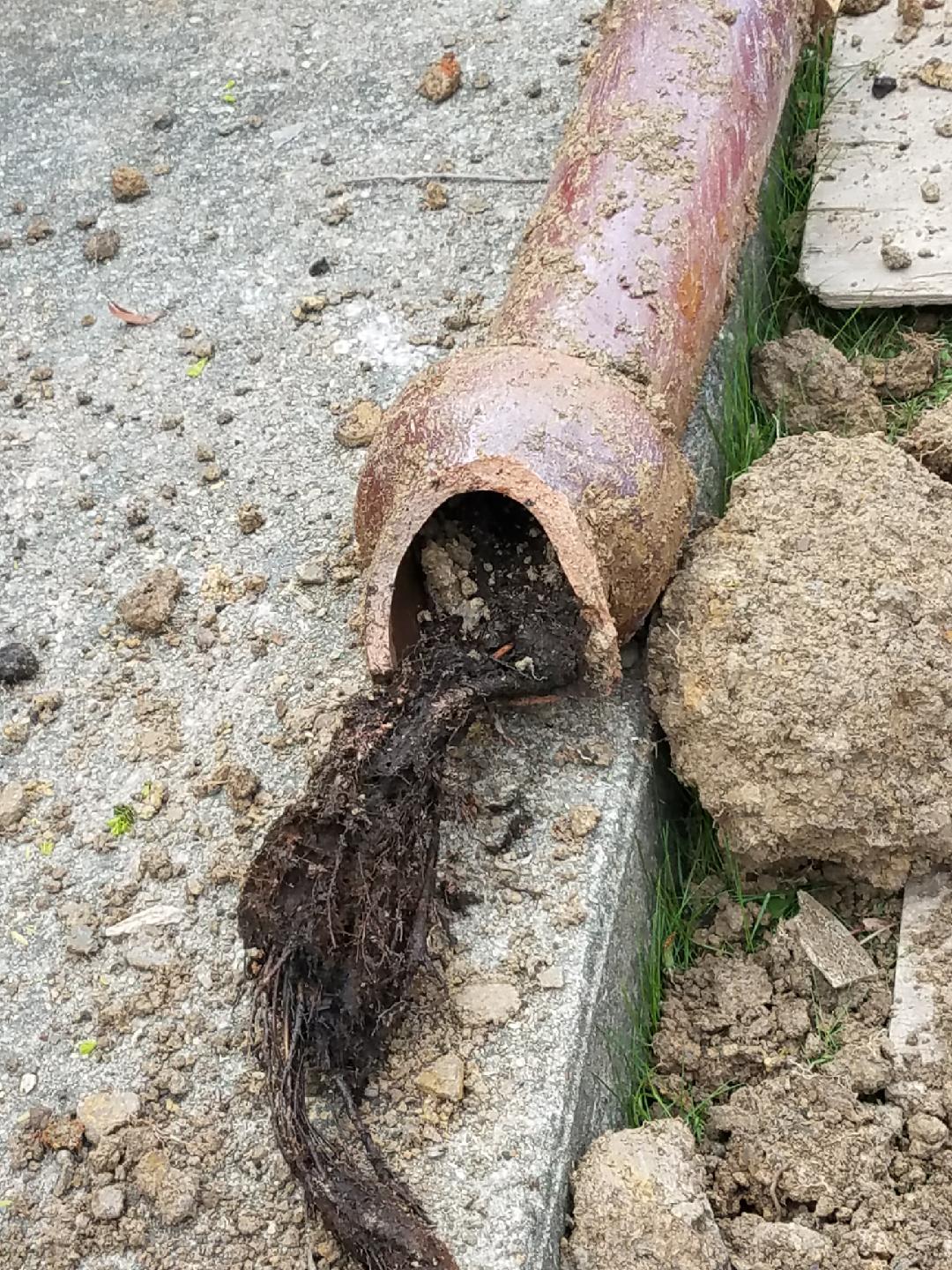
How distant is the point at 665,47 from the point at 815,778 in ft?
4.34

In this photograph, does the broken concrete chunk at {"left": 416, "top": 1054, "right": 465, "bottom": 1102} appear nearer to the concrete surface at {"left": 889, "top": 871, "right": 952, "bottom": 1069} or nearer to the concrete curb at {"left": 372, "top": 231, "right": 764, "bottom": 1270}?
the concrete curb at {"left": 372, "top": 231, "right": 764, "bottom": 1270}

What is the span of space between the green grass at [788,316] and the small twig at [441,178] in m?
0.52

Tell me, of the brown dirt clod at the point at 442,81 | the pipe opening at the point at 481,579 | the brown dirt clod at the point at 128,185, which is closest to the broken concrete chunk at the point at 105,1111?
the pipe opening at the point at 481,579

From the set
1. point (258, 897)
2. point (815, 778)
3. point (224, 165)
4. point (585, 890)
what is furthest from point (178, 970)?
point (224, 165)

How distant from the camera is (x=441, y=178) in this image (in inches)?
112

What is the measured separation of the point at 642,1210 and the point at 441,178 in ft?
7.05

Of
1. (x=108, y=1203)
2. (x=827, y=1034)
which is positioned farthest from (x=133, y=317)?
(x=827, y=1034)

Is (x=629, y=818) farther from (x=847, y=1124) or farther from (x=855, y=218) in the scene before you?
(x=855, y=218)

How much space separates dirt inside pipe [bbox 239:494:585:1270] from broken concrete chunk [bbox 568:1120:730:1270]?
0.21 metres

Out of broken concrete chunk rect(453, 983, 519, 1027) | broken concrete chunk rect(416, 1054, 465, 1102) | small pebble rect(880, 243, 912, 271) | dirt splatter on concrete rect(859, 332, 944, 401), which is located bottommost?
broken concrete chunk rect(416, 1054, 465, 1102)

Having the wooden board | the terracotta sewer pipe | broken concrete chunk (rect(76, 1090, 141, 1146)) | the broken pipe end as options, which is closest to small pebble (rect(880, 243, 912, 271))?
the wooden board

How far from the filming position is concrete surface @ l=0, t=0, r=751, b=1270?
1714mm

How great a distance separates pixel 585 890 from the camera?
185cm

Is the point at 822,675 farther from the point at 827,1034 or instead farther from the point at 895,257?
the point at 895,257
